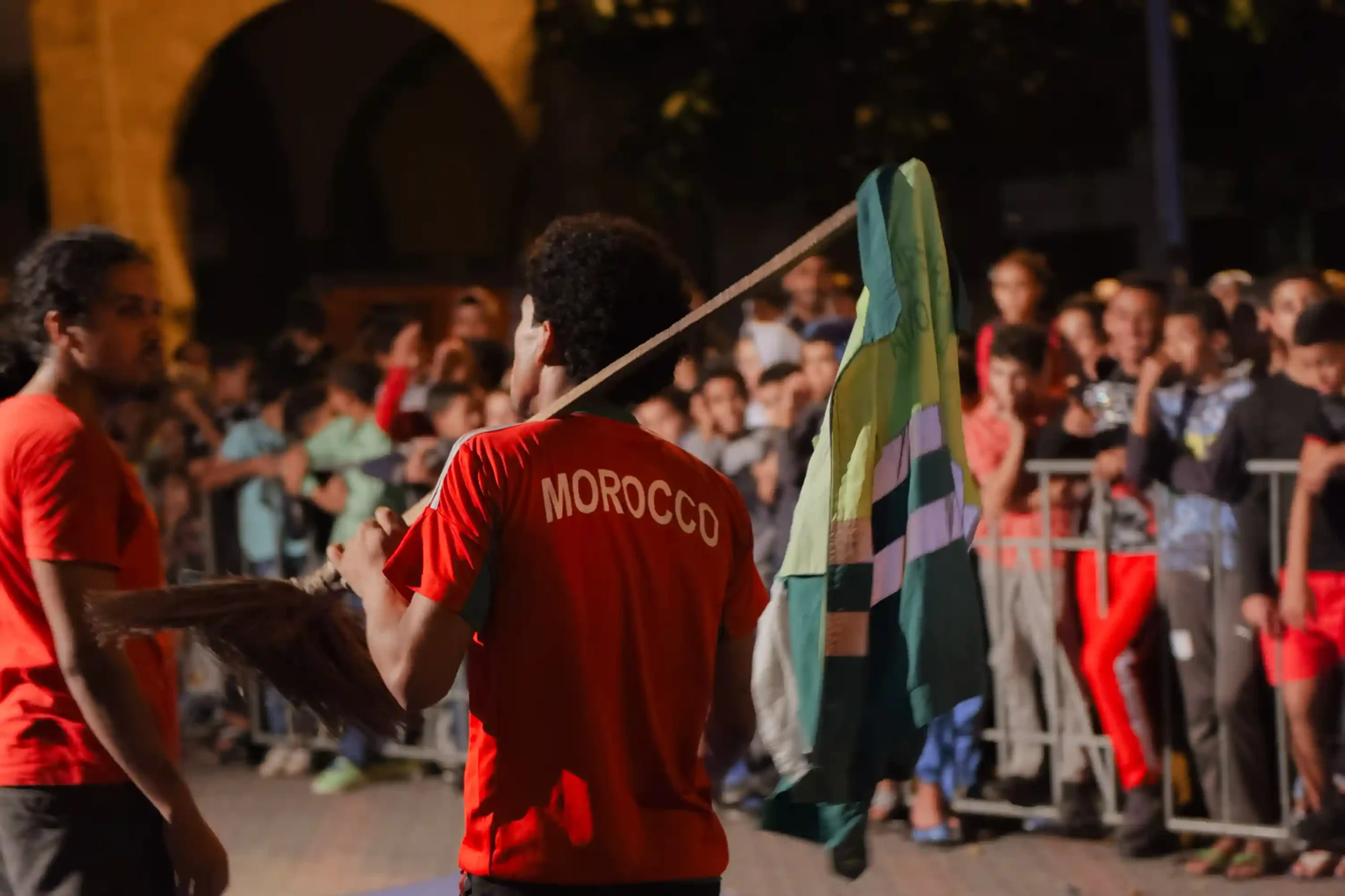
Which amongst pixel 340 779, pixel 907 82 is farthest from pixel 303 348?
pixel 907 82

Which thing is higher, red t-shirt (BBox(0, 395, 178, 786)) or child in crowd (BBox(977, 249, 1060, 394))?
child in crowd (BBox(977, 249, 1060, 394))

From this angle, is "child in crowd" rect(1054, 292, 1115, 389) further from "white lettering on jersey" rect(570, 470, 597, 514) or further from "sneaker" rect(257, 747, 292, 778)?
"white lettering on jersey" rect(570, 470, 597, 514)

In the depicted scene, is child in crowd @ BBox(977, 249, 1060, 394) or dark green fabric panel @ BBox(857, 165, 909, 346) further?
child in crowd @ BBox(977, 249, 1060, 394)

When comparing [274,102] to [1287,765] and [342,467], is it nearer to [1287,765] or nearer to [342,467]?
[342,467]

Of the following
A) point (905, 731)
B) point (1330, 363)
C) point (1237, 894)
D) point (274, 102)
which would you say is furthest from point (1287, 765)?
point (274, 102)

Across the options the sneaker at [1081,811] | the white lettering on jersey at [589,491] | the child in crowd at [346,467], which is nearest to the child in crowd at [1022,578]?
the sneaker at [1081,811]

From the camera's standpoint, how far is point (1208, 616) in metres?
6.19

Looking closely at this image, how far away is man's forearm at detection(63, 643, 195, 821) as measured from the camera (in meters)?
3.14

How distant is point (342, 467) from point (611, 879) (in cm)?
569

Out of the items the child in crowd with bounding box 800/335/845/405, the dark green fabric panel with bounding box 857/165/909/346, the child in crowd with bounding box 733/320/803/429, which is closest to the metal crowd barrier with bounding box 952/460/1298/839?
the child in crowd with bounding box 800/335/845/405

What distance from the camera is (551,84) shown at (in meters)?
14.1

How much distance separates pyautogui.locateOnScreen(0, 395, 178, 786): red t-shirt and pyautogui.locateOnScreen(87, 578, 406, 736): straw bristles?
0.14 m

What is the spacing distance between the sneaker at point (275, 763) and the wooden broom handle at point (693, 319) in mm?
5818

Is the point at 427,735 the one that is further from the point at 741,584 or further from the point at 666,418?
the point at 741,584
